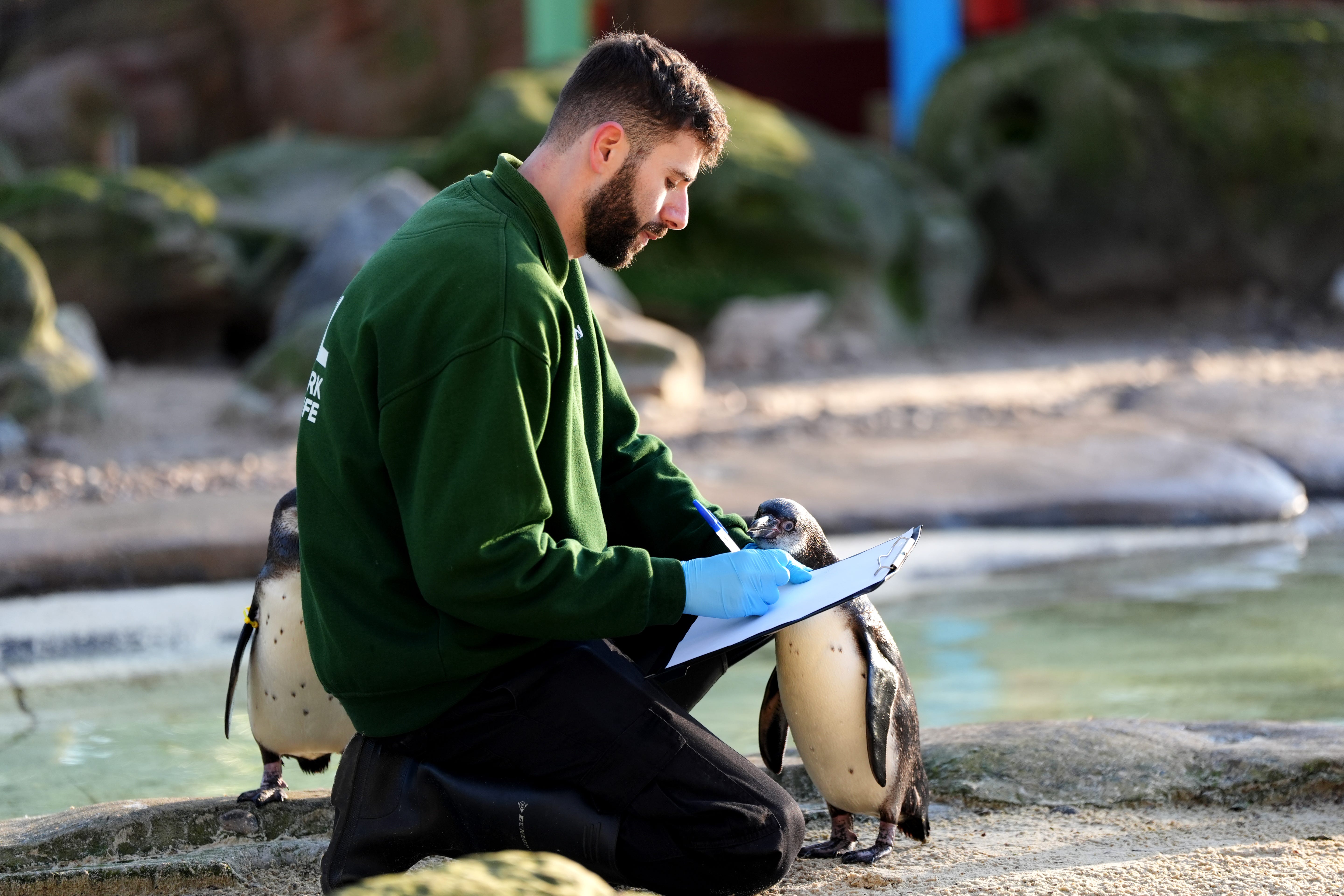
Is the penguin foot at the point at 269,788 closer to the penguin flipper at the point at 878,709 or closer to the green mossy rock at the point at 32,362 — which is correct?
the penguin flipper at the point at 878,709

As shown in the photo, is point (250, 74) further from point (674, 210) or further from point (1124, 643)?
point (674, 210)

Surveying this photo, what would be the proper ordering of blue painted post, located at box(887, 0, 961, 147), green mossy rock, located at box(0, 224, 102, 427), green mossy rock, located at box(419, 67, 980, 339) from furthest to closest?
blue painted post, located at box(887, 0, 961, 147)
green mossy rock, located at box(419, 67, 980, 339)
green mossy rock, located at box(0, 224, 102, 427)

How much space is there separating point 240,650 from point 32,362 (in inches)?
190

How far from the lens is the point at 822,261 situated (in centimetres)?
983

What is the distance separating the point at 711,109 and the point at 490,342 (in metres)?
0.49

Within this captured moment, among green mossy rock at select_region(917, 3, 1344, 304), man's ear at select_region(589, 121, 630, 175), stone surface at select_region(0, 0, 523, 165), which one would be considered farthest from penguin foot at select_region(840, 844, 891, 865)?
stone surface at select_region(0, 0, 523, 165)

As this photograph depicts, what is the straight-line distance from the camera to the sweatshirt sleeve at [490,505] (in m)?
1.80

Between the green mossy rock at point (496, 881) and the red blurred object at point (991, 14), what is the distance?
46.6 ft

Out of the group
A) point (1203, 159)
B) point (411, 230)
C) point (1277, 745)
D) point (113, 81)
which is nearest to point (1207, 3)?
point (1203, 159)

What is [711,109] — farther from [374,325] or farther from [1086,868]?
[1086,868]

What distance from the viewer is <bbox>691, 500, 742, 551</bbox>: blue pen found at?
2201mm

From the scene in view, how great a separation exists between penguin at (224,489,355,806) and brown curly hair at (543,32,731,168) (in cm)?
80

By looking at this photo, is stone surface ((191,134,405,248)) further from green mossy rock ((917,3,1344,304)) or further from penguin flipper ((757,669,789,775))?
penguin flipper ((757,669,789,775))

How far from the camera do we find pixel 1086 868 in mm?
2178
